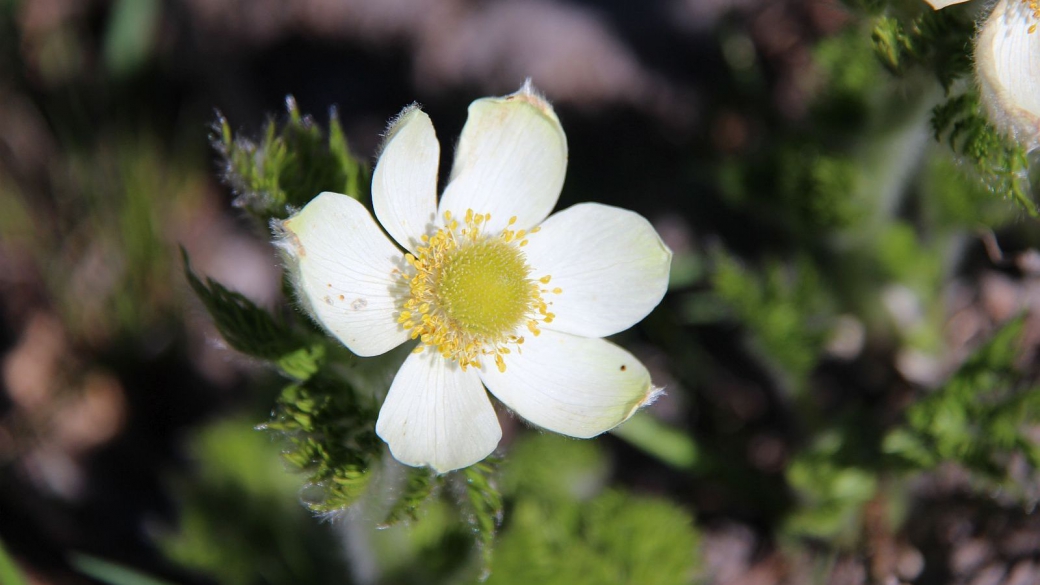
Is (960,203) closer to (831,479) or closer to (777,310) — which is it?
(777,310)

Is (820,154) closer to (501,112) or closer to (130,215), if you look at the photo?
(501,112)

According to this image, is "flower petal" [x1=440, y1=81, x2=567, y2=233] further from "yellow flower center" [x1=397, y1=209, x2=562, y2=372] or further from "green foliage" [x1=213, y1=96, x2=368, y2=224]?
"green foliage" [x1=213, y1=96, x2=368, y2=224]

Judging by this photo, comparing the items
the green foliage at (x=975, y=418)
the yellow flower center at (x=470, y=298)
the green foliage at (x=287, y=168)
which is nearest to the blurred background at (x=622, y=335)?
the green foliage at (x=975, y=418)

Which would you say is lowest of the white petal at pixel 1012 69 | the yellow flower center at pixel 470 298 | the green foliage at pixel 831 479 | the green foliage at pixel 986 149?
the green foliage at pixel 831 479

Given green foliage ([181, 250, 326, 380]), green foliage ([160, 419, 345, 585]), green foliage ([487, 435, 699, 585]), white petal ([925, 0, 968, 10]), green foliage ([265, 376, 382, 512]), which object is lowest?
green foliage ([160, 419, 345, 585])

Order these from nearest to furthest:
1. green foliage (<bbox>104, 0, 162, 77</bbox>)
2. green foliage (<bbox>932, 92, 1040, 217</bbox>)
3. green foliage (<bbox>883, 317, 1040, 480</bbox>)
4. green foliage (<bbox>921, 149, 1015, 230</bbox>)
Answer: green foliage (<bbox>932, 92, 1040, 217</bbox>), green foliage (<bbox>883, 317, 1040, 480</bbox>), green foliage (<bbox>921, 149, 1015, 230</bbox>), green foliage (<bbox>104, 0, 162, 77</bbox>)

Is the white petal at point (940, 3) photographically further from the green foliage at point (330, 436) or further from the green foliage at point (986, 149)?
the green foliage at point (330, 436)

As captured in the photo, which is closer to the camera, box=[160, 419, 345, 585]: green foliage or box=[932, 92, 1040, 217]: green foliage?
box=[932, 92, 1040, 217]: green foliage

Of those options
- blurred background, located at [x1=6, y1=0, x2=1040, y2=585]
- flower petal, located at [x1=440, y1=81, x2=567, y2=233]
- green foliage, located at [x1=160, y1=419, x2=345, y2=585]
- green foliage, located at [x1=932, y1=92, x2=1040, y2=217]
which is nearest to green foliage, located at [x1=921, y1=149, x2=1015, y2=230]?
blurred background, located at [x1=6, y1=0, x2=1040, y2=585]
